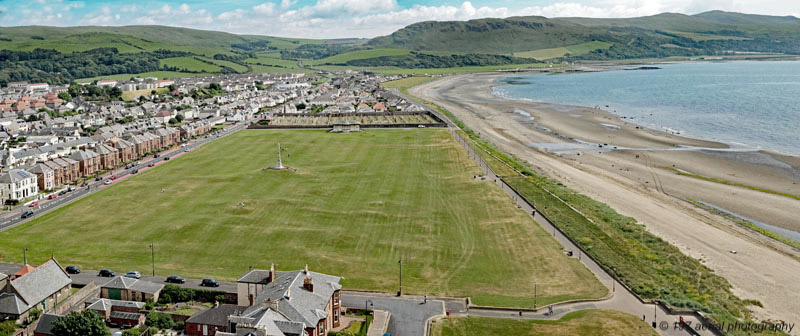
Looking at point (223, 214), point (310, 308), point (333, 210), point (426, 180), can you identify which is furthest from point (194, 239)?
point (426, 180)

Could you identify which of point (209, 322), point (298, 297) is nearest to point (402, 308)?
point (298, 297)

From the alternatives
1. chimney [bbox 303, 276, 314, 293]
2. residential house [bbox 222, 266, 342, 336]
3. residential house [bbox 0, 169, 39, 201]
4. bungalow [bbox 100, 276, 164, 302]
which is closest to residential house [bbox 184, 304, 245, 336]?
residential house [bbox 222, 266, 342, 336]

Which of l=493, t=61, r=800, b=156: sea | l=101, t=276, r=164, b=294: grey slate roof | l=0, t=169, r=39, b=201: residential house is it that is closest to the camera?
l=101, t=276, r=164, b=294: grey slate roof

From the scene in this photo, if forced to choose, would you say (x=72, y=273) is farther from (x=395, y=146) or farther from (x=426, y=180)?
(x=395, y=146)

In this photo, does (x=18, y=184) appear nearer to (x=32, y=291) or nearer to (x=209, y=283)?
(x=32, y=291)

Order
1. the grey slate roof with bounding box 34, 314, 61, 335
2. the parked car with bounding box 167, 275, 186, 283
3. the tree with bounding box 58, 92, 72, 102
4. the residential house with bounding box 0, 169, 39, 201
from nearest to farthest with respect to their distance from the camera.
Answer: the grey slate roof with bounding box 34, 314, 61, 335 < the parked car with bounding box 167, 275, 186, 283 < the residential house with bounding box 0, 169, 39, 201 < the tree with bounding box 58, 92, 72, 102

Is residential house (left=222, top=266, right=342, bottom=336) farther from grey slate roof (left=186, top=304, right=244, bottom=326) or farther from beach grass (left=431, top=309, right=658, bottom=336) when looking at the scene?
beach grass (left=431, top=309, right=658, bottom=336)

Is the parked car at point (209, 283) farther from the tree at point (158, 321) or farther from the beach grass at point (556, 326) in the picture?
the beach grass at point (556, 326)
